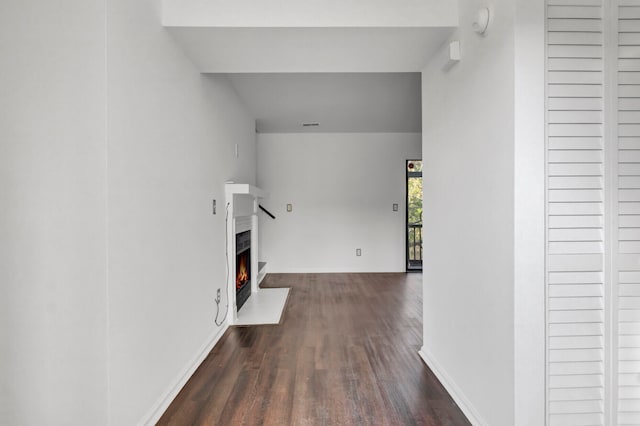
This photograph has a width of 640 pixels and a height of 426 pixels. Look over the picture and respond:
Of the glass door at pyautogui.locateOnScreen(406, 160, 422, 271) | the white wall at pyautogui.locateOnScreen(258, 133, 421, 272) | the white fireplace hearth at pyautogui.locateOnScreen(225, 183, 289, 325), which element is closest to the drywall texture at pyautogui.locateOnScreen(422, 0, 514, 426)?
the white fireplace hearth at pyautogui.locateOnScreen(225, 183, 289, 325)

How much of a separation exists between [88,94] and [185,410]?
5.59ft

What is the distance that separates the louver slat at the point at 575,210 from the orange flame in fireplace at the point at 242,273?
3243mm

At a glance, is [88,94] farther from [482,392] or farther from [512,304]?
[482,392]

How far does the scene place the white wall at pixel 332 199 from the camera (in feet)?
21.5

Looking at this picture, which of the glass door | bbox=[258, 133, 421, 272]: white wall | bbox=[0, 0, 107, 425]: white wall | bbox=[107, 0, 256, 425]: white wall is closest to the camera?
bbox=[0, 0, 107, 425]: white wall

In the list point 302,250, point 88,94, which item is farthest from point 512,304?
point 302,250

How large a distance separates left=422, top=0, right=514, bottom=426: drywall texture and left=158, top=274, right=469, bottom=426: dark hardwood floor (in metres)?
0.26

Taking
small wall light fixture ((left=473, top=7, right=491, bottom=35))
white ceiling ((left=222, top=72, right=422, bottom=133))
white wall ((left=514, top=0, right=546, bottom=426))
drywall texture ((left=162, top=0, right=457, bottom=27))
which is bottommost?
white wall ((left=514, top=0, right=546, bottom=426))

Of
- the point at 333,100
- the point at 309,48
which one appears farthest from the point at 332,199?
the point at 309,48

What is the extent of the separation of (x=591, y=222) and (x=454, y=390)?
1.25 meters

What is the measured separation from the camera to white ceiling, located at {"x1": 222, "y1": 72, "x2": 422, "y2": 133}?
3.71 meters

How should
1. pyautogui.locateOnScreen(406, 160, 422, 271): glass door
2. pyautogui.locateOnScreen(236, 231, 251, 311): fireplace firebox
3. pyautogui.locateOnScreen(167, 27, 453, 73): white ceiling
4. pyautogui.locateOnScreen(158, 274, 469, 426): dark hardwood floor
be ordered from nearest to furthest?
1. pyautogui.locateOnScreen(158, 274, 469, 426): dark hardwood floor
2. pyautogui.locateOnScreen(167, 27, 453, 73): white ceiling
3. pyautogui.locateOnScreen(236, 231, 251, 311): fireplace firebox
4. pyautogui.locateOnScreen(406, 160, 422, 271): glass door

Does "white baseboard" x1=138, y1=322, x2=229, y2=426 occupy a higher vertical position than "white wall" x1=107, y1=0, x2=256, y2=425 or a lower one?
lower

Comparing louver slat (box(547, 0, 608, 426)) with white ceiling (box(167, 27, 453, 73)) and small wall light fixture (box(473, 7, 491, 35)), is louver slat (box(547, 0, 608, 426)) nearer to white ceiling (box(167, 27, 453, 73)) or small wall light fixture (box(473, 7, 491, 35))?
small wall light fixture (box(473, 7, 491, 35))
